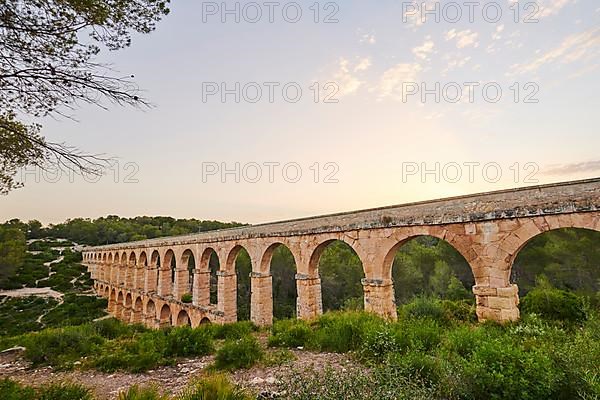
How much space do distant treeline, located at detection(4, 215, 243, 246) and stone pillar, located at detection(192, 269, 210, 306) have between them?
125 feet

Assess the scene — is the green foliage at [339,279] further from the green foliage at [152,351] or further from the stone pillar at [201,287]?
the green foliage at [152,351]

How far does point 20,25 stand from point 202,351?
5548 mm

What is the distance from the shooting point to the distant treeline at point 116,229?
58.0 meters

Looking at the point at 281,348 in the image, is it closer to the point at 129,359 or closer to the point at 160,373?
the point at 160,373

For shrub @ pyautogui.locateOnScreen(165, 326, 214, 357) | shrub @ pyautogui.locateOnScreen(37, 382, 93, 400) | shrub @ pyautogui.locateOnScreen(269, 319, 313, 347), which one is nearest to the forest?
A: shrub @ pyautogui.locateOnScreen(269, 319, 313, 347)

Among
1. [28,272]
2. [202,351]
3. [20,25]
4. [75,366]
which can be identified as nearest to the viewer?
[20,25]

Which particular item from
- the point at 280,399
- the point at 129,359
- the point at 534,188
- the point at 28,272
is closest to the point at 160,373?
the point at 129,359

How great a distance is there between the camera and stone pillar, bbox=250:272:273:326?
40.0 ft

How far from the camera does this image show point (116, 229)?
212 ft

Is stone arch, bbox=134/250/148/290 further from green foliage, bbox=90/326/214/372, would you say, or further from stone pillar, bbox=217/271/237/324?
green foliage, bbox=90/326/214/372

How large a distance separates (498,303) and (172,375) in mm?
6176

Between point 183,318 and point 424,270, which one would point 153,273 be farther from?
point 424,270

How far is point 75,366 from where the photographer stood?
5258 millimetres

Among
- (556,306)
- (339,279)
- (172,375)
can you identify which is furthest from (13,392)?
(339,279)
